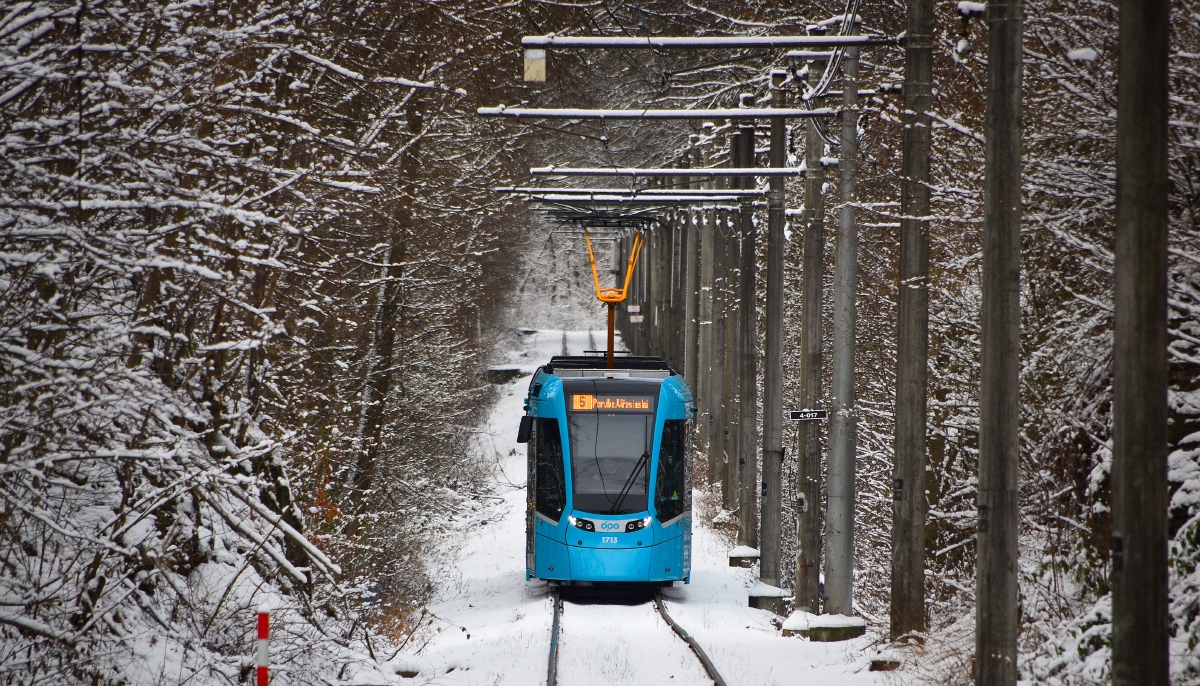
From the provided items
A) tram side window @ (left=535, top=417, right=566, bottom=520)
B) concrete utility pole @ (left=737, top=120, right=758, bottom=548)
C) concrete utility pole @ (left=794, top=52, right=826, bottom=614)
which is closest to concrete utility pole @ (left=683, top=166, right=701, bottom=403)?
concrete utility pole @ (left=737, top=120, right=758, bottom=548)

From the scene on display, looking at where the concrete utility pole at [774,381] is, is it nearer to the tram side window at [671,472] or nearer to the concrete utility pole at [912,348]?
the tram side window at [671,472]

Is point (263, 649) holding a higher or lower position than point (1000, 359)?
lower

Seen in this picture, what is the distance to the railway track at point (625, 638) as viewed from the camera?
1197 centimetres

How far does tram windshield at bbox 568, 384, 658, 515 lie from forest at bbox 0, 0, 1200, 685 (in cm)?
284

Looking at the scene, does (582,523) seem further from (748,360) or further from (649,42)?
(649,42)

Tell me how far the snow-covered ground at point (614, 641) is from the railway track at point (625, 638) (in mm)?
25

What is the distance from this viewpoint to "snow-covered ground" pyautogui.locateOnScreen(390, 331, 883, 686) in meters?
12.0

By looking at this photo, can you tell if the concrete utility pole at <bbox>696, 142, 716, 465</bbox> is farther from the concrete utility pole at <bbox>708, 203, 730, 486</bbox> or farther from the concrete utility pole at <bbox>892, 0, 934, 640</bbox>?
the concrete utility pole at <bbox>892, 0, 934, 640</bbox>

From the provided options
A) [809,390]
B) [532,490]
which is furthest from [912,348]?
[532,490]

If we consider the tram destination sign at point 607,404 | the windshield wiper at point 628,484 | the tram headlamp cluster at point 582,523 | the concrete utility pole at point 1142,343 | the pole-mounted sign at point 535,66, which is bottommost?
the tram headlamp cluster at point 582,523

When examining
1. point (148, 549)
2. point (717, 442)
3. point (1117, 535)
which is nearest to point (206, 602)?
point (148, 549)

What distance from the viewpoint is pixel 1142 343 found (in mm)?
6340

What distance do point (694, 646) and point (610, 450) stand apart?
4671 millimetres

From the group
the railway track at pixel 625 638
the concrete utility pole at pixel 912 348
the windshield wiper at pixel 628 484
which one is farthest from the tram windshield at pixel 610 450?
the concrete utility pole at pixel 912 348
